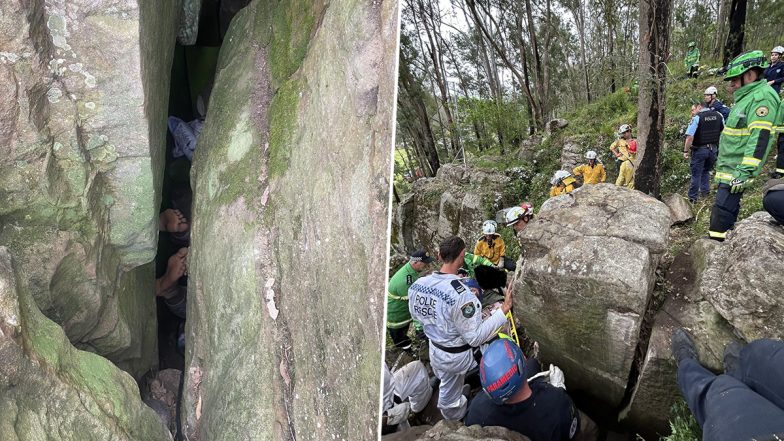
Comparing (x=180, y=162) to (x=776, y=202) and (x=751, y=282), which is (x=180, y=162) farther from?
(x=776, y=202)

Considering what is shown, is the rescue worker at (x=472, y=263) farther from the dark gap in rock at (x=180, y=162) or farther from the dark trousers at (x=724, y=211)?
the dark gap in rock at (x=180, y=162)

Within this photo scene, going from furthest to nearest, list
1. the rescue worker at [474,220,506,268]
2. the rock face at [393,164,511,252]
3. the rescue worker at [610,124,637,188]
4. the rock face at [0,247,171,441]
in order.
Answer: the rock face at [393,164,511,252], the rescue worker at [610,124,637,188], the rescue worker at [474,220,506,268], the rock face at [0,247,171,441]

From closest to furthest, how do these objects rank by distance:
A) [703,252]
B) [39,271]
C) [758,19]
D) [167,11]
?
[39,271], [167,11], [703,252], [758,19]

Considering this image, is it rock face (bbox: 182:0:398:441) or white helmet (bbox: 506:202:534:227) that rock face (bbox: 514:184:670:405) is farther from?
rock face (bbox: 182:0:398:441)

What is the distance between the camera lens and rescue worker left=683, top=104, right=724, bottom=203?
310 inches

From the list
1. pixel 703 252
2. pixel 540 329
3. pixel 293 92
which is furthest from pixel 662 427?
pixel 293 92

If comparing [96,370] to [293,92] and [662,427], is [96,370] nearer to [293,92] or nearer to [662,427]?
[293,92]

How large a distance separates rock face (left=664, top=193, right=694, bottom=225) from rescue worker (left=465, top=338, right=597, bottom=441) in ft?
13.2

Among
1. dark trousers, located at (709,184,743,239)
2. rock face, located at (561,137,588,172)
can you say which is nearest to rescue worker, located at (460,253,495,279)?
dark trousers, located at (709,184,743,239)

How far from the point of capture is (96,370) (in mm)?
3039

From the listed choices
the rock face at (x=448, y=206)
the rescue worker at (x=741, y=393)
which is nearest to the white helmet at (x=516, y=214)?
the rescue worker at (x=741, y=393)

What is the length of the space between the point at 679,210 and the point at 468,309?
165 inches

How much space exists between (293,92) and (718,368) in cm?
412

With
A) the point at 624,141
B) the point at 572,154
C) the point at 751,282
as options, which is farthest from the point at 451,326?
the point at 572,154
